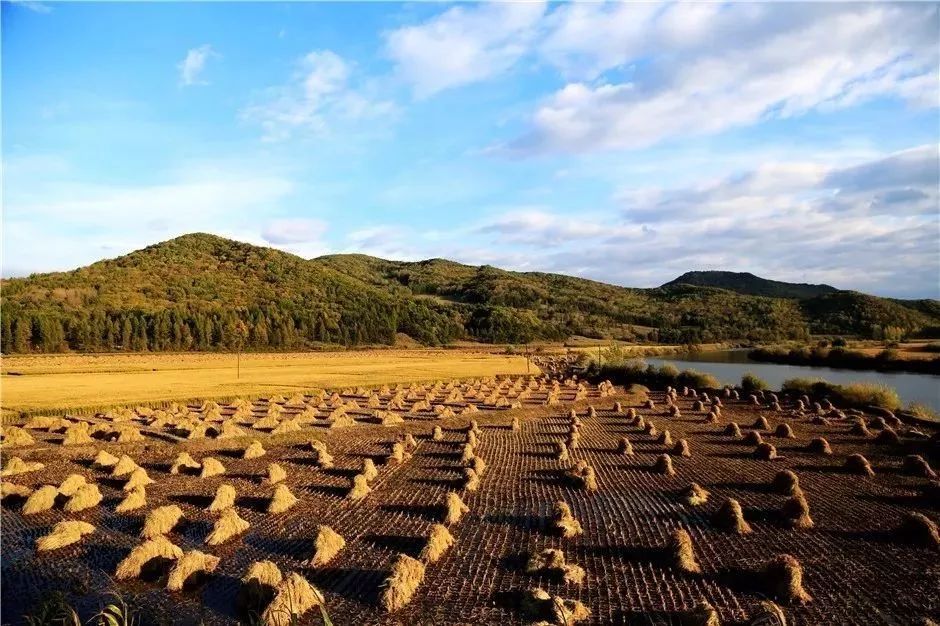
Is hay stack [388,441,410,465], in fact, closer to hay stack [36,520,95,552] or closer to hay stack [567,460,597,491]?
hay stack [567,460,597,491]

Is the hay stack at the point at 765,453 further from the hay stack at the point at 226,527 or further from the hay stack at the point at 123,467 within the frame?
the hay stack at the point at 123,467

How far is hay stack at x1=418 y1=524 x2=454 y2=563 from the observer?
11.1m

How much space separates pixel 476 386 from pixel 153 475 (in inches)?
1081

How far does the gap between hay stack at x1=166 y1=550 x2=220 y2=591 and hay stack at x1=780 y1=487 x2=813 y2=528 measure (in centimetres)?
1170

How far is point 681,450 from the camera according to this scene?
20.8 metres

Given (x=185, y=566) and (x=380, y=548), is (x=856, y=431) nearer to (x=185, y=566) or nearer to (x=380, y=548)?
(x=380, y=548)

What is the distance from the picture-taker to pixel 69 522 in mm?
12797

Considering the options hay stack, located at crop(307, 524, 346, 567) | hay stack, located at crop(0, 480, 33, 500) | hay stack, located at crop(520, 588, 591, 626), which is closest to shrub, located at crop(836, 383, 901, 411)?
hay stack, located at crop(520, 588, 591, 626)

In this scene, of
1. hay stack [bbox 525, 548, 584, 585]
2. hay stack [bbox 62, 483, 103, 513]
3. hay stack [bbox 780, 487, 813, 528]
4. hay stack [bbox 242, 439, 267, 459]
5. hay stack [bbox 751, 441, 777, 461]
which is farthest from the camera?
hay stack [bbox 242, 439, 267, 459]

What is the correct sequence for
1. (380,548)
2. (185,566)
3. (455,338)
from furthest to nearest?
(455,338) < (380,548) < (185,566)

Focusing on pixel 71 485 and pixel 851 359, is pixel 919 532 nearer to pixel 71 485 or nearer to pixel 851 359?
pixel 71 485

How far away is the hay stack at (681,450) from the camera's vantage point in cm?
2061

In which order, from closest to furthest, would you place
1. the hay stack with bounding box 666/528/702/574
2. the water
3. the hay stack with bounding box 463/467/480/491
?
the hay stack with bounding box 666/528/702/574, the hay stack with bounding box 463/467/480/491, the water

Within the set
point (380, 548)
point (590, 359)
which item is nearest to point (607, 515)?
point (380, 548)
